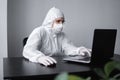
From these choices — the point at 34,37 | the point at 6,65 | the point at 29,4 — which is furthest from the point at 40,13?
the point at 6,65

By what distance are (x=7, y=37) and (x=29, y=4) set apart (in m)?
0.60

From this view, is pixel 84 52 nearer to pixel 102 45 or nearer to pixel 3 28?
pixel 102 45

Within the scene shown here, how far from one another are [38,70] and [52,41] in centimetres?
72

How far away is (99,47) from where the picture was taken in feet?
5.51

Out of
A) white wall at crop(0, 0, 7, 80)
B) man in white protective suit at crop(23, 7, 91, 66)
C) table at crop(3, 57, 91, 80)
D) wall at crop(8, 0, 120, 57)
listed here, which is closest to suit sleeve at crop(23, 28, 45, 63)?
man in white protective suit at crop(23, 7, 91, 66)

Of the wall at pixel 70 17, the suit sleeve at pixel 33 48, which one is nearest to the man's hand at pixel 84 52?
the suit sleeve at pixel 33 48

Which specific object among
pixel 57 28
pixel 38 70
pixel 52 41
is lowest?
pixel 38 70

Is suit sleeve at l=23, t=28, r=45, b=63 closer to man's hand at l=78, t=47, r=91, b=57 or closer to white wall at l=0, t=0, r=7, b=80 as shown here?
man's hand at l=78, t=47, r=91, b=57

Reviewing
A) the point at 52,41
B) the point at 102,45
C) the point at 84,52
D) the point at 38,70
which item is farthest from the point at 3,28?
the point at 102,45

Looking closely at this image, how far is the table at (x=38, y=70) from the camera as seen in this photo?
145cm

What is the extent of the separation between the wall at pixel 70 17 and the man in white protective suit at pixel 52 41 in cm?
112

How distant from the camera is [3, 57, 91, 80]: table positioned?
1.45 m

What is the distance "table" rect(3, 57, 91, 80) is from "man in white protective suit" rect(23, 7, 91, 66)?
284mm

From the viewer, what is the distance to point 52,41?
229 cm
